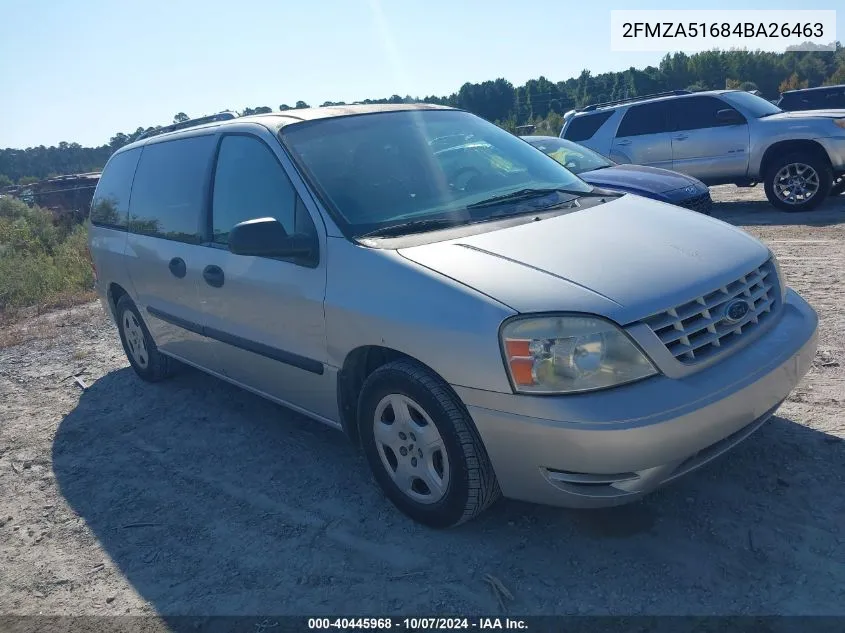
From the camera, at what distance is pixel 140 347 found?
18.2ft

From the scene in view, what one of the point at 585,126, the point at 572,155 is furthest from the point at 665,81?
the point at 572,155

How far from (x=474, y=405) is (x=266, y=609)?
Result: 45.5 inches

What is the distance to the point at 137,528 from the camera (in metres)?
3.54

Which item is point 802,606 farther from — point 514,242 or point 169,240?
point 169,240

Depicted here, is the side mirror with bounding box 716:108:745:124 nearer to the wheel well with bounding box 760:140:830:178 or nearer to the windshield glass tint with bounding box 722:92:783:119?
the windshield glass tint with bounding box 722:92:783:119

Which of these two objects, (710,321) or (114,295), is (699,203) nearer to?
(710,321)

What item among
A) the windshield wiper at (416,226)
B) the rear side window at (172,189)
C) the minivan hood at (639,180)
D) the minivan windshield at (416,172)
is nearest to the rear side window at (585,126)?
the minivan hood at (639,180)

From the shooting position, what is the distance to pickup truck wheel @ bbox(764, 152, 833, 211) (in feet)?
31.4

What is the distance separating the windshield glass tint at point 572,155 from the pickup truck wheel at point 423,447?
6.07 m

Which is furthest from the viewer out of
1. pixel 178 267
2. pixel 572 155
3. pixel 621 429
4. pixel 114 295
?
pixel 572 155

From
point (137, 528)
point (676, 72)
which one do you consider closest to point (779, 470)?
point (137, 528)

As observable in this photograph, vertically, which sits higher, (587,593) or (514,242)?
(514,242)

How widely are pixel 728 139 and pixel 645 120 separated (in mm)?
1410

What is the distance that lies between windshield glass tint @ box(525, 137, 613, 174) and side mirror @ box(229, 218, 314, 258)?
19.1 feet
